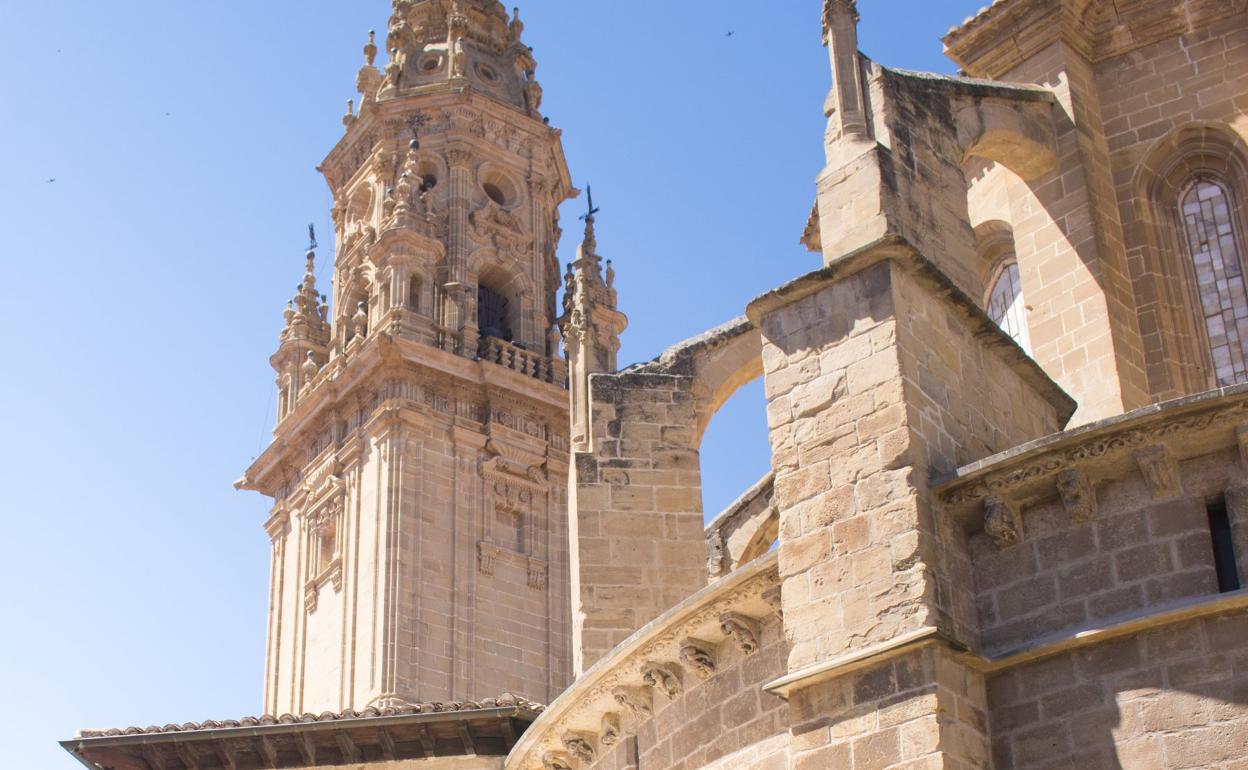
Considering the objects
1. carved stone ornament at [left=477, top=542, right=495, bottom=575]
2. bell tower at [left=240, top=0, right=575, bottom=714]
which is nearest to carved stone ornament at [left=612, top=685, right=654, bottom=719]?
bell tower at [left=240, top=0, right=575, bottom=714]

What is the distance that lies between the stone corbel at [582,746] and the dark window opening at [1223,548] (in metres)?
4.81

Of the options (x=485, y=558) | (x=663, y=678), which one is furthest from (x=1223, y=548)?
(x=485, y=558)

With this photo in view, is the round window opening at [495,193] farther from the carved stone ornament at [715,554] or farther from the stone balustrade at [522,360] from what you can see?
the carved stone ornament at [715,554]

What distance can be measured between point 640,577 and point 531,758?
1708mm

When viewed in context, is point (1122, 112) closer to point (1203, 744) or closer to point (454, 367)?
point (1203, 744)

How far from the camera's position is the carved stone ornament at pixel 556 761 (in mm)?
13469

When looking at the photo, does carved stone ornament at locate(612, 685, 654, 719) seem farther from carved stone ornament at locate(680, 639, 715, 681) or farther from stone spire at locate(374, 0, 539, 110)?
stone spire at locate(374, 0, 539, 110)

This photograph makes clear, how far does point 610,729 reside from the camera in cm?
1291

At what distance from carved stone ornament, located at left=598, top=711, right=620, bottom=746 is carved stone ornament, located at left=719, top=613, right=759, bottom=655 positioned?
5.03 ft

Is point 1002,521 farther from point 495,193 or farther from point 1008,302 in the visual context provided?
point 495,193

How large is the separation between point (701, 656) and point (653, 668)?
0.51 metres

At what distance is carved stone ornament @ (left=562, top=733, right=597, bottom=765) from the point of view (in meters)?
13.2

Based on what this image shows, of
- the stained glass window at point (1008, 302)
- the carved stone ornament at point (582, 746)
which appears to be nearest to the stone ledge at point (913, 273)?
the carved stone ornament at point (582, 746)

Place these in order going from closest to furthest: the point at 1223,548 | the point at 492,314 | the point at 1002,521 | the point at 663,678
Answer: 1. the point at 1223,548
2. the point at 1002,521
3. the point at 663,678
4. the point at 492,314
